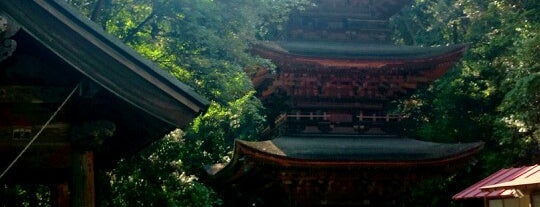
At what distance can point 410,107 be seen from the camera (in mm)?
27938

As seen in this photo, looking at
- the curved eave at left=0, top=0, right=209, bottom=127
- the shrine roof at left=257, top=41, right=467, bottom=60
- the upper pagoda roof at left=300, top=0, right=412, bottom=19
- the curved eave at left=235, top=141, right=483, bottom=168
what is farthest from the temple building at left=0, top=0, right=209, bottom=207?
the upper pagoda roof at left=300, top=0, right=412, bottom=19

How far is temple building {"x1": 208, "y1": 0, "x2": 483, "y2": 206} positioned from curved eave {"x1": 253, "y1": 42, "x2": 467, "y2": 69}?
0.08ft

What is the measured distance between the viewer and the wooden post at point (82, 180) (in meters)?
5.11

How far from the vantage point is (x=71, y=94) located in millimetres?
5098

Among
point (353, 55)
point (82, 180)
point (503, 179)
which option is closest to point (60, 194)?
point (82, 180)

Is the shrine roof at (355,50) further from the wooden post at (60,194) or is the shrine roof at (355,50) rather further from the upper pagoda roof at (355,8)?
the wooden post at (60,194)

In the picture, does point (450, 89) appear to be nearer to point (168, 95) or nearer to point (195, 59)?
point (195, 59)

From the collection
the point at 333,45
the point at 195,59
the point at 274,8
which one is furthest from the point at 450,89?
the point at 195,59

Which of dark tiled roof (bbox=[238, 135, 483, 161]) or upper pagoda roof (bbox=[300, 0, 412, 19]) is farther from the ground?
upper pagoda roof (bbox=[300, 0, 412, 19])

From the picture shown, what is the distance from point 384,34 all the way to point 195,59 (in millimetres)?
6766

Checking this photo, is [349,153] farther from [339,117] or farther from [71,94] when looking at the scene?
[71,94]

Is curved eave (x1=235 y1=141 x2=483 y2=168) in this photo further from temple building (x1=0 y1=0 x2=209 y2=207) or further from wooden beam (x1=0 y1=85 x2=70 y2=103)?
wooden beam (x1=0 y1=85 x2=70 y2=103)

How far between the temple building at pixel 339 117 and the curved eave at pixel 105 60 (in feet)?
25.6

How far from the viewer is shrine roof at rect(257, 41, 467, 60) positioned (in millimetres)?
15391
